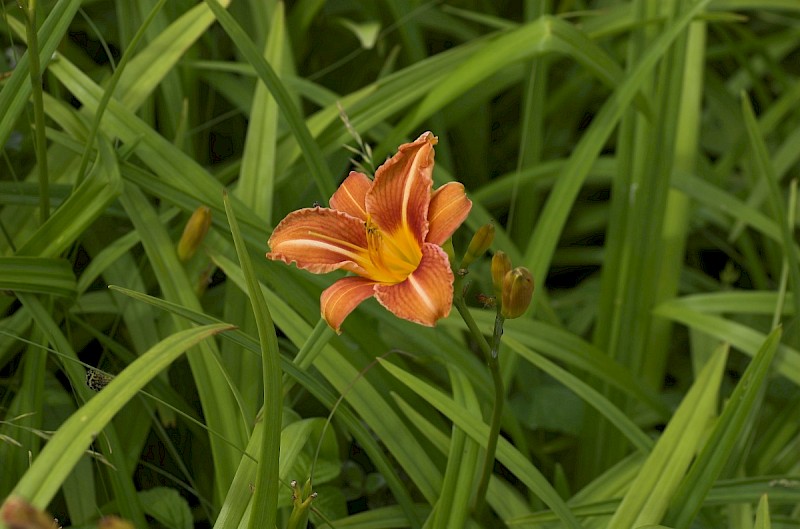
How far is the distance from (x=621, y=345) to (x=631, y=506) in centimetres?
44

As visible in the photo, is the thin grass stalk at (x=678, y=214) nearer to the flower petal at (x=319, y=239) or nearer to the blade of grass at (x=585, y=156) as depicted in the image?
the blade of grass at (x=585, y=156)

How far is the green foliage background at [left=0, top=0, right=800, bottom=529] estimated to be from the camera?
39.5 inches

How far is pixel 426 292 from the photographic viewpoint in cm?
73

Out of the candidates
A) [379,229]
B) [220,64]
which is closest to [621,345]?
[379,229]

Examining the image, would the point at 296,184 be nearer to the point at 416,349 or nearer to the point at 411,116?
the point at 411,116

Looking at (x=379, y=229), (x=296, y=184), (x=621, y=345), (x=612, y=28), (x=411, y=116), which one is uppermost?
(x=612, y=28)

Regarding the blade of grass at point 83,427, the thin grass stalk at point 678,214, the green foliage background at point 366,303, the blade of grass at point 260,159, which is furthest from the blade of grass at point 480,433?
the thin grass stalk at point 678,214

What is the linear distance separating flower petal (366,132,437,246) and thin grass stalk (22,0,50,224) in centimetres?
44

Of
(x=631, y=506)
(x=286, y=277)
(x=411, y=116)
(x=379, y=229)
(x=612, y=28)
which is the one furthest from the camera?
(x=612, y=28)

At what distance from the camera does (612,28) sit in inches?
60.4

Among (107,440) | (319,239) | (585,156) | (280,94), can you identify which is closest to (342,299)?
(319,239)

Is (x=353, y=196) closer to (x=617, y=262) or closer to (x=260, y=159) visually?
(x=260, y=159)

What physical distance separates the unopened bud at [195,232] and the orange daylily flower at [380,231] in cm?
27

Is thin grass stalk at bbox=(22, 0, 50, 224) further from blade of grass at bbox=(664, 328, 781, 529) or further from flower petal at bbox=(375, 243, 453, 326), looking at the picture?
blade of grass at bbox=(664, 328, 781, 529)
